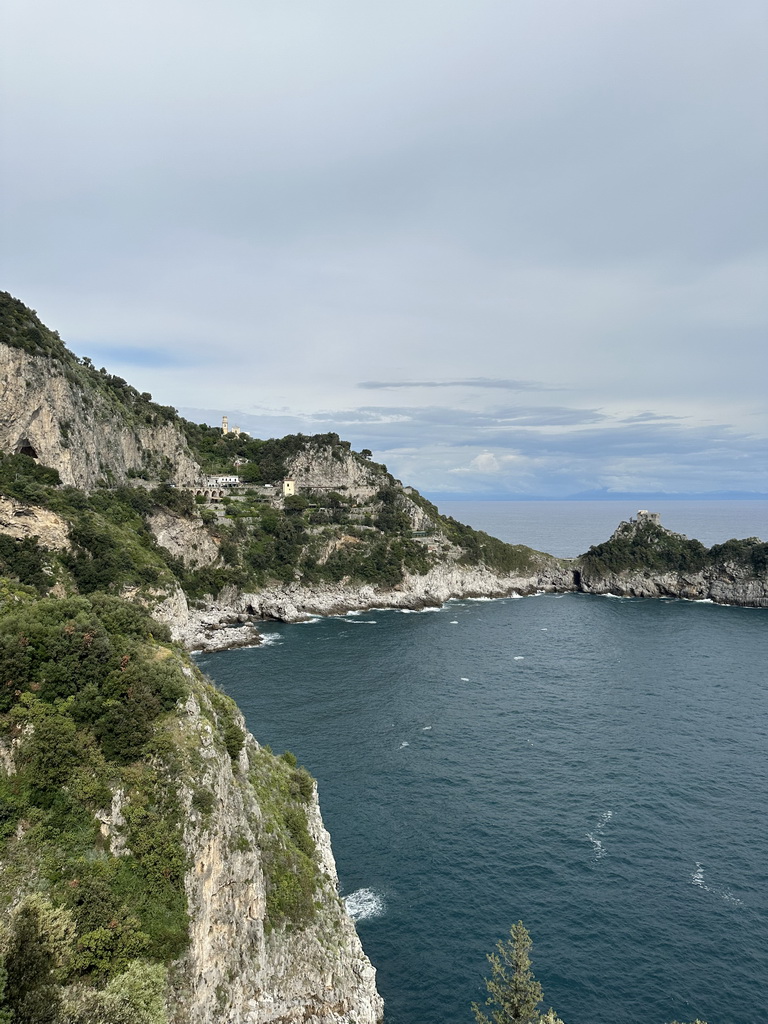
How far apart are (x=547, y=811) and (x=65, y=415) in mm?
95462

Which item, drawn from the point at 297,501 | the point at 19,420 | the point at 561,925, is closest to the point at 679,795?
the point at 561,925

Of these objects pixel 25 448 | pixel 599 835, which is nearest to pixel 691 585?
pixel 599 835

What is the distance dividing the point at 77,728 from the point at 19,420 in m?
80.5

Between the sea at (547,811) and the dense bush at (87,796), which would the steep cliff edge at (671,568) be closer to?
the sea at (547,811)

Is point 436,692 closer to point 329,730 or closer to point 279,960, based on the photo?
point 329,730

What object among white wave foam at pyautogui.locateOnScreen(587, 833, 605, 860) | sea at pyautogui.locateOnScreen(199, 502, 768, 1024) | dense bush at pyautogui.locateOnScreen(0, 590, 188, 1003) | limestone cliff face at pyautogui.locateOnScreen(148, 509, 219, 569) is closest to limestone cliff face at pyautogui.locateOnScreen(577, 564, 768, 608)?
sea at pyautogui.locateOnScreen(199, 502, 768, 1024)

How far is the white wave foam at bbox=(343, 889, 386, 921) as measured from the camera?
34.6 m

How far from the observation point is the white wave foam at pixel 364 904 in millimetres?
34594

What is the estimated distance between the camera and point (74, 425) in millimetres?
99312

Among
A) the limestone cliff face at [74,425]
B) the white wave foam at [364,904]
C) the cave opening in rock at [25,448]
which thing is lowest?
the white wave foam at [364,904]

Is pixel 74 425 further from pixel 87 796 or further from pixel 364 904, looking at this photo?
pixel 364 904

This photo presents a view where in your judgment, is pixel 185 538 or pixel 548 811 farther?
pixel 185 538

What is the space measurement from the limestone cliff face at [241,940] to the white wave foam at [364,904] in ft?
12.8

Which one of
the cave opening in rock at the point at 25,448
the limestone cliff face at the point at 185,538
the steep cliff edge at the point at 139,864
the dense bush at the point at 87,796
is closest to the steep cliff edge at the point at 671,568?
the limestone cliff face at the point at 185,538
